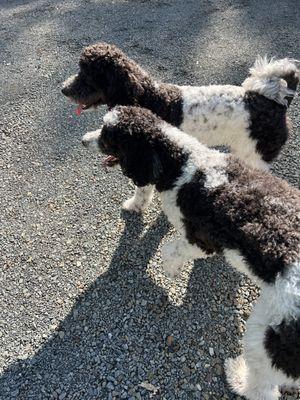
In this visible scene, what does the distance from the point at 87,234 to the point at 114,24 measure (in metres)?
4.76

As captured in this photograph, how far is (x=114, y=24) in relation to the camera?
24.3 ft

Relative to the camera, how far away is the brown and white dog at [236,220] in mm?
2492

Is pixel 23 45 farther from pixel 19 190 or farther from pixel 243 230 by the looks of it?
pixel 243 230

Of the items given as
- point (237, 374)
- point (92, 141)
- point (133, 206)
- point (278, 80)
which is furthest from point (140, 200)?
point (237, 374)

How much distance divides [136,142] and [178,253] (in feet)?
3.46

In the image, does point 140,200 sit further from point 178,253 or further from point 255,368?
point 255,368

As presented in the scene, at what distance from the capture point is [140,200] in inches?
172

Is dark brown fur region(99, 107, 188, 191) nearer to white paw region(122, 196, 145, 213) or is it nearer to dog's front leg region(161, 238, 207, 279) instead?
dog's front leg region(161, 238, 207, 279)

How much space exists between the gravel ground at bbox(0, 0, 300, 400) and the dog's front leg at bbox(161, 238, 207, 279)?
33cm

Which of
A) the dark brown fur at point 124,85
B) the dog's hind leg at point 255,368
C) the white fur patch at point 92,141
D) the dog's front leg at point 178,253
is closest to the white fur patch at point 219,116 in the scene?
the dark brown fur at point 124,85

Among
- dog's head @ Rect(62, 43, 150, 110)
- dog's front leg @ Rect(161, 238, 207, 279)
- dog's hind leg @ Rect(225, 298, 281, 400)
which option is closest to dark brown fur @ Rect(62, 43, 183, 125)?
dog's head @ Rect(62, 43, 150, 110)

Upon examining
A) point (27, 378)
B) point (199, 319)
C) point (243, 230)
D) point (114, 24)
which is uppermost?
point (243, 230)

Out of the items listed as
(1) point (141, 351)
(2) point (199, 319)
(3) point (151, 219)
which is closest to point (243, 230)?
(2) point (199, 319)

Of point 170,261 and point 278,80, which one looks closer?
point 170,261
